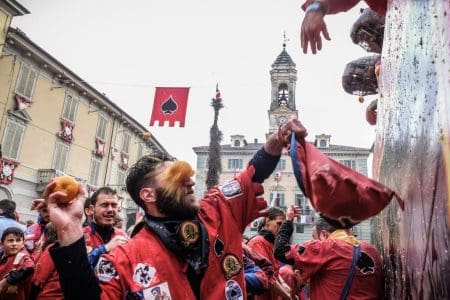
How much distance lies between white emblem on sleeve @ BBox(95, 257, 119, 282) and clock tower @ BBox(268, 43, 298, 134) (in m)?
47.4

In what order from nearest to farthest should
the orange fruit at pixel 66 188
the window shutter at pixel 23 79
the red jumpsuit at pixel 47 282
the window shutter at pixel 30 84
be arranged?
the orange fruit at pixel 66 188 < the red jumpsuit at pixel 47 282 < the window shutter at pixel 23 79 < the window shutter at pixel 30 84

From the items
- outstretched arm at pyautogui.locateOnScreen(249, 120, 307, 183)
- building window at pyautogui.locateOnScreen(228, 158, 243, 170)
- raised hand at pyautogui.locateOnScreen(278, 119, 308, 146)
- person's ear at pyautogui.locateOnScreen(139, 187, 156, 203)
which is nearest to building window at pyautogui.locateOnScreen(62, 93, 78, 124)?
person's ear at pyautogui.locateOnScreen(139, 187, 156, 203)

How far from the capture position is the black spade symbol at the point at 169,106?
12258 millimetres

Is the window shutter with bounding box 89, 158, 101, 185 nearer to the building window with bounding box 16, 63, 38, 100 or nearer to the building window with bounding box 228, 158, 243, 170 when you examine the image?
the building window with bounding box 16, 63, 38, 100

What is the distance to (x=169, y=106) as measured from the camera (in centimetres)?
1232

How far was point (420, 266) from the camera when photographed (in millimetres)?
964

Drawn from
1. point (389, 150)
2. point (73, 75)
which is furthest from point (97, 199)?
point (73, 75)

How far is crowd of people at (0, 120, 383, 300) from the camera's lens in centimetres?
141

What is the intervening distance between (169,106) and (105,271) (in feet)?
36.2

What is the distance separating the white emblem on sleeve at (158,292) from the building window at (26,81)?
19532 millimetres

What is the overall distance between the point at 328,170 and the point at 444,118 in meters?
0.34

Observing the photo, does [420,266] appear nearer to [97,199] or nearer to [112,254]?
[112,254]

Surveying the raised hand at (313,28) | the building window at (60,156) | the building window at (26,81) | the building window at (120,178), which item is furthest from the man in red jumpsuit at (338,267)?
the building window at (120,178)

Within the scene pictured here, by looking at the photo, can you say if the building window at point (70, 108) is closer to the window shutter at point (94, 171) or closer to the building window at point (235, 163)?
the window shutter at point (94, 171)
